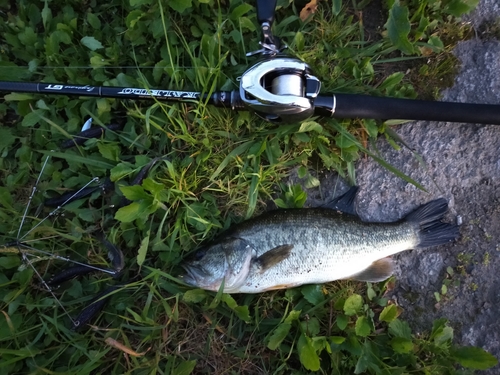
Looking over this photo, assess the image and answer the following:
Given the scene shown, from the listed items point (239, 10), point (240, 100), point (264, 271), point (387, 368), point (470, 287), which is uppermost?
point (239, 10)

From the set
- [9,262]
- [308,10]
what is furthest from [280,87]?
[9,262]

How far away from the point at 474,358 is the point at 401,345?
43cm

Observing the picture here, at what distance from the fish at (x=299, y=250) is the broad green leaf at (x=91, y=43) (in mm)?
1572

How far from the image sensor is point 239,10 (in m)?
2.66

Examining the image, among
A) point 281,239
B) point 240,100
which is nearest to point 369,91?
point 240,100

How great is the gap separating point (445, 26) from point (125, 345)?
311cm

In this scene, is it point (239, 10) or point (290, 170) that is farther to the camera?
Answer: point (290, 170)

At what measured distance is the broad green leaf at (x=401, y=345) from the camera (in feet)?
8.21

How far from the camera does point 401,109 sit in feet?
8.04

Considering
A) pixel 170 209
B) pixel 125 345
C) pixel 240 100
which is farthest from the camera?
pixel 170 209

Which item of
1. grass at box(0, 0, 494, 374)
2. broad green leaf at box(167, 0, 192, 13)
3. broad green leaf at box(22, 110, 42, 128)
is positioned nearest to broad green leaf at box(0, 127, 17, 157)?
grass at box(0, 0, 494, 374)

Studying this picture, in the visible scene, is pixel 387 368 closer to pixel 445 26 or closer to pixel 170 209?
pixel 170 209

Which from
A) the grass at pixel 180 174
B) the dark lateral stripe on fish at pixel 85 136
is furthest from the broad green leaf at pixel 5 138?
the dark lateral stripe on fish at pixel 85 136

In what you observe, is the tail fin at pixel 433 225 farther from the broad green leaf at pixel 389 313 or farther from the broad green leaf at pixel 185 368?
the broad green leaf at pixel 185 368
